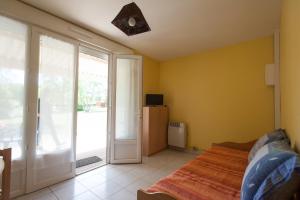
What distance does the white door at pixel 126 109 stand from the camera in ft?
10.2

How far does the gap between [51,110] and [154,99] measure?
2.29 meters

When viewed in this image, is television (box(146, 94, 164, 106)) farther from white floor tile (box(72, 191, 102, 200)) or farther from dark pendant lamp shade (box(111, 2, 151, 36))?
white floor tile (box(72, 191, 102, 200))

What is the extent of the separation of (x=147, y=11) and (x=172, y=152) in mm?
3102

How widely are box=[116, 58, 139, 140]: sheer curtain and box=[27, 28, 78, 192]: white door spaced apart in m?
0.91

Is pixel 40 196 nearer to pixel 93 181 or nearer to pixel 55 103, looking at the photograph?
pixel 93 181

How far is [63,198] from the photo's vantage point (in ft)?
6.41

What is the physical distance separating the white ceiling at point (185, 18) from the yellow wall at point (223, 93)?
1.15ft

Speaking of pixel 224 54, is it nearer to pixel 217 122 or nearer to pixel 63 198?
pixel 217 122

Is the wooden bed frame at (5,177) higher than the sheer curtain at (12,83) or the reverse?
the reverse

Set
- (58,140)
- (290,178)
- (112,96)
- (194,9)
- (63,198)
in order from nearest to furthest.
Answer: (290,178) < (63,198) < (194,9) < (58,140) < (112,96)

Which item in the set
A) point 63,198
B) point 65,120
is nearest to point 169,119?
point 65,120

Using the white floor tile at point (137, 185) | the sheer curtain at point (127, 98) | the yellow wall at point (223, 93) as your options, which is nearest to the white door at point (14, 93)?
the white floor tile at point (137, 185)

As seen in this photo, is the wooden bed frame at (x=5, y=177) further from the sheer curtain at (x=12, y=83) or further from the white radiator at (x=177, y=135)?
the white radiator at (x=177, y=135)

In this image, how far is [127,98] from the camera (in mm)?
3262
